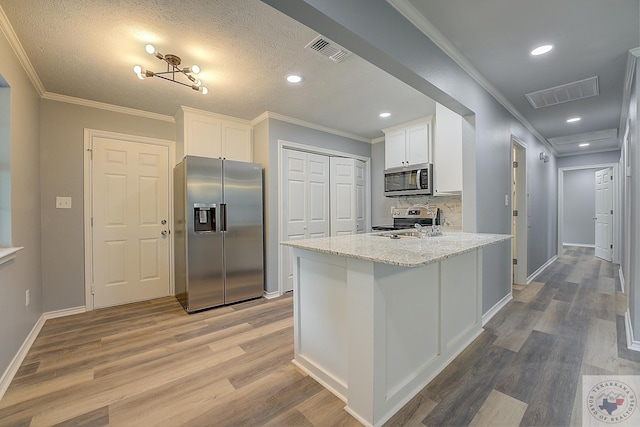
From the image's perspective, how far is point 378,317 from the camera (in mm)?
Answer: 1408

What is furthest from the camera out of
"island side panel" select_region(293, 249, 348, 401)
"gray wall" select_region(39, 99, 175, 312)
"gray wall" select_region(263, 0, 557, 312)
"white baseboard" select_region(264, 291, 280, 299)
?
"white baseboard" select_region(264, 291, 280, 299)

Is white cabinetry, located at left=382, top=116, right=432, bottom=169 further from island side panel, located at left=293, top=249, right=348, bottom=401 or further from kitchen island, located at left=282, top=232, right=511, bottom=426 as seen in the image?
island side panel, located at left=293, top=249, right=348, bottom=401

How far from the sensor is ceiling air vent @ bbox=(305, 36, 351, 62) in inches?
80.4

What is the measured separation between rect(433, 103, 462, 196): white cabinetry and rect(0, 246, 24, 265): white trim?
3939mm

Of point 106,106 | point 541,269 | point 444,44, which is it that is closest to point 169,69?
point 106,106

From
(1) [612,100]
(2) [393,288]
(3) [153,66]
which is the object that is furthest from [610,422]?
(3) [153,66]

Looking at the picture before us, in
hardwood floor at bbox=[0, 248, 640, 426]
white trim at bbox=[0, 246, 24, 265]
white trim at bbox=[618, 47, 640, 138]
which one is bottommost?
hardwood floor at bbox=[0, 248, 640, 426]

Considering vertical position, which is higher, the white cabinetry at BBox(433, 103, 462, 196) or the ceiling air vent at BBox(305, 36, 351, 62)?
the ceiling air vent at BBox(305, 36, 351, 62)

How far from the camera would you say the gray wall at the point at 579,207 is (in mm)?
7301

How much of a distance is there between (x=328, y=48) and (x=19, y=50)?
7.81ft

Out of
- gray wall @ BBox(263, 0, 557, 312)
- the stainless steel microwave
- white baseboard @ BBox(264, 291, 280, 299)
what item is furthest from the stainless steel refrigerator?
gray wall @ BBox(263, 0, 557, 312)

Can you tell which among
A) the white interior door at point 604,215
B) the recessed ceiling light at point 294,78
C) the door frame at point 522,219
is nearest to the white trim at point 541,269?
the door frame at point 522,219

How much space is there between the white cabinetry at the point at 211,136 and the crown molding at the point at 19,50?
1.26 metres

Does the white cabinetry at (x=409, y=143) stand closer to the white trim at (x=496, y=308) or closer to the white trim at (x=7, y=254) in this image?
the white trim at (x=496, y=308)
